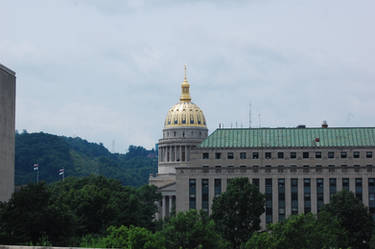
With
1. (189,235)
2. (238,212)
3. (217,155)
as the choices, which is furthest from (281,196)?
(189,235)

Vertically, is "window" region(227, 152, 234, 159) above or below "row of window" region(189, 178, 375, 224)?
above


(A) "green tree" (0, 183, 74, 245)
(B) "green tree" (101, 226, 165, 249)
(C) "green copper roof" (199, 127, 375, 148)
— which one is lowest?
(B) "green tree" (101, 226, 165, 249)

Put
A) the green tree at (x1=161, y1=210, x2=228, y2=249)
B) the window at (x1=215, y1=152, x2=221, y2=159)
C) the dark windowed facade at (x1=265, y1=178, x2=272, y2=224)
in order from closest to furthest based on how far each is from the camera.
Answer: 1. the green tree at (x1=161, y1=210, x2=228, y2=249)
2. the dark windowed facade at (x1=265, y1=178, x2=272, y2=224)
3. the window at (x1=215, y1=152, x2=221, y2=159)

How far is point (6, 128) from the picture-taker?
321 ft

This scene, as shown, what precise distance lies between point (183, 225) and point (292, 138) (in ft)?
261

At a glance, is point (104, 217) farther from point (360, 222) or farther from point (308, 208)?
point (308, 208)

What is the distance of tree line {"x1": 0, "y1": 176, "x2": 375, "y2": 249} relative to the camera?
84.5 metres

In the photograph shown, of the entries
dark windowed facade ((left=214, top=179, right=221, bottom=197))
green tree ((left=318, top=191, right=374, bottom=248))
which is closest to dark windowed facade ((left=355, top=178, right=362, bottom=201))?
dark windowed facade ((left=214, top=179, right=221, bottom=197))

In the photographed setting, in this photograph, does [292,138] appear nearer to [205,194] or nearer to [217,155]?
[217,155]

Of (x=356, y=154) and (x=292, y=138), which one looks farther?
(x=292, y=138)

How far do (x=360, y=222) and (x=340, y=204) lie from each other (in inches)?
167

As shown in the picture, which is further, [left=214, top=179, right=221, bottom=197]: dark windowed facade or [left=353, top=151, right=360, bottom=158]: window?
[left=353, top=151, right=360, bottom=158]: window

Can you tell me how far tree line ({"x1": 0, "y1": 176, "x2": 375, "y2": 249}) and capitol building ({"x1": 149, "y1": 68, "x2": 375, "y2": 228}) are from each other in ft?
115

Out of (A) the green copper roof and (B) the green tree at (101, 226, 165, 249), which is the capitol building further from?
(B) the green tree at (101, 226, 165, 249)
